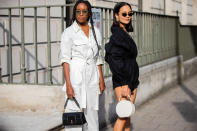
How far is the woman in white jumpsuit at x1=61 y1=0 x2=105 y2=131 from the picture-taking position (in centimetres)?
456

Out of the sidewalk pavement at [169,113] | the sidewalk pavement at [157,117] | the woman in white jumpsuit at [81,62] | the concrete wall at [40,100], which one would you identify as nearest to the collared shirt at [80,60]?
the woman in white jumpsuit at [81,62]

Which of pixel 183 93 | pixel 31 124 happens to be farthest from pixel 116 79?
pixel 183 93

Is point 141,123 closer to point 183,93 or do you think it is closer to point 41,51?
point 41,51

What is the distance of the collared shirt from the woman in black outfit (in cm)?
24

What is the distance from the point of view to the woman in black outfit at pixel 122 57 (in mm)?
4648

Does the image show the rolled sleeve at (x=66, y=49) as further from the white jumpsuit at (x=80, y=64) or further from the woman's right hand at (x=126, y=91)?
the woman's right hand at (x=126, y=91)

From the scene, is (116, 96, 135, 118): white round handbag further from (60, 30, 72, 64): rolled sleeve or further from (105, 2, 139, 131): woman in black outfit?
(60, 30, 72, 64): rolled sleeve

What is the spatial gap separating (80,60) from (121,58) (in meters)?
0.47

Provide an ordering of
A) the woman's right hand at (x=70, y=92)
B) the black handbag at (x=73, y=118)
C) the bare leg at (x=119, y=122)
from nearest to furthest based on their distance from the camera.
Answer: the black handbag at (x=73, y=118) → the woman's right hand at (x=70, y=92) → the bare leg at (x=119, y=122)

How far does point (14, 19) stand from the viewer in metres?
7.34

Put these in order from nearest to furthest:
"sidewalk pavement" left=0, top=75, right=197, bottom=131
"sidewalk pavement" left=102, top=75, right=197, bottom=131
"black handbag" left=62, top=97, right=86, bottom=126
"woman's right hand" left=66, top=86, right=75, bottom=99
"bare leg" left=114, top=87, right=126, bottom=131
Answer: "black handbag" left=62, top=97, right=86, bottom=126, "woman's right hand" left=66, top=86, right=75, bottom=99, "bare leg" left=114, top=87, right=126, bottom=131, "sidewalk pavement" left=0, top=75, right=197, bottom=131, "sidewalk pavement" left=102, top=75, right=197, bottom=131

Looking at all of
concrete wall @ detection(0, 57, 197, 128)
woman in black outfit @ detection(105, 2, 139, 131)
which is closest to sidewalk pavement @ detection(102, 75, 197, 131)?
concrete wall @ detection(0, 57, 197, 128)

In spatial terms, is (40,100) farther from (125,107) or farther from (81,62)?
(125,107)

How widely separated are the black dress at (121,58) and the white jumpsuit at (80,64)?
0.21 metres
